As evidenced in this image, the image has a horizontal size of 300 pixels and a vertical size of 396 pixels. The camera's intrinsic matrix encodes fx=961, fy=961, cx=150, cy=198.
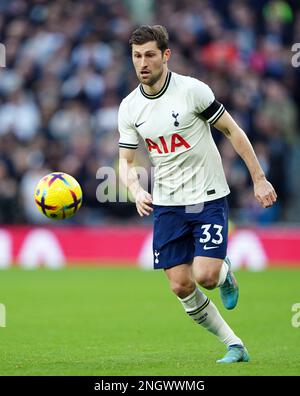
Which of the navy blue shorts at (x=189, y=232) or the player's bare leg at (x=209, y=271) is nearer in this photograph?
the player's bare leg at (x=209, y=271)

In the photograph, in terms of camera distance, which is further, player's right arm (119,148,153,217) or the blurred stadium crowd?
the blurred stadium crowd

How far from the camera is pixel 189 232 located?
26.1 feet

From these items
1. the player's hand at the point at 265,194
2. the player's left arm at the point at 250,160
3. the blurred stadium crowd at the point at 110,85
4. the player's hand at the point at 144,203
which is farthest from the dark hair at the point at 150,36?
the blurred stadium crowd at the point at 110,85

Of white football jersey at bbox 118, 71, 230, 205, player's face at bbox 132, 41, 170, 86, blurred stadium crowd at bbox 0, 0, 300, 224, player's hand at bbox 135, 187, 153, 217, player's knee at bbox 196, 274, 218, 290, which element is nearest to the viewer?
player's hand at bbox 135, 187, 153, 217

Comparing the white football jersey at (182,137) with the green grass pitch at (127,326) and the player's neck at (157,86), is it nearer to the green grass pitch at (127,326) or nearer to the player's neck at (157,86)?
the player's neck at (157,86)

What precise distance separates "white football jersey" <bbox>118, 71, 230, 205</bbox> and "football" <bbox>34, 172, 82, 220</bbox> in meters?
0.81

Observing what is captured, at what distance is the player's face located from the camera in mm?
7766

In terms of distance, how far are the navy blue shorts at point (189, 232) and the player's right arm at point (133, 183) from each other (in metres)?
0.35

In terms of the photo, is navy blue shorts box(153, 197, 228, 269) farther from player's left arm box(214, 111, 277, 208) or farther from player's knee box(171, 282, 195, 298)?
player's left arm box(214, 111, 277, 208)

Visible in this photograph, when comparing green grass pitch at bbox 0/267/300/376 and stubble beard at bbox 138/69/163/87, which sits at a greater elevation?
stubble beard at bbox 138/69/163/87

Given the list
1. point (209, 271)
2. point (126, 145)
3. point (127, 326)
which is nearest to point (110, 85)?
point (127, 326)

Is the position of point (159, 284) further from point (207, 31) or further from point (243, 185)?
point (207, 31)

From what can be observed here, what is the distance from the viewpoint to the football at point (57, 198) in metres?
8.32

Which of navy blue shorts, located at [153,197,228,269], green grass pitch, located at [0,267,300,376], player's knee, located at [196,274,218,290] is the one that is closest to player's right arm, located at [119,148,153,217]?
navy blue shorts, located at [153,197,228,269]
